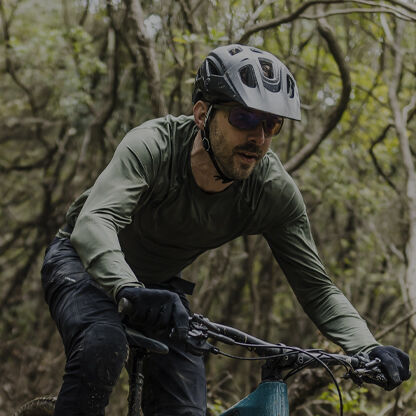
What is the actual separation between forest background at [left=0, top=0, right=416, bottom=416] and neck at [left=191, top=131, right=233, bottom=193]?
10.4 ft

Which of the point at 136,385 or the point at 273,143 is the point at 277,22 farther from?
the point at 136,385

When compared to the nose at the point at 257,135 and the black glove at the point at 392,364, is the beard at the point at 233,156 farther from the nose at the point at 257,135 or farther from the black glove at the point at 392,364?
the black glove at the point at 392,364

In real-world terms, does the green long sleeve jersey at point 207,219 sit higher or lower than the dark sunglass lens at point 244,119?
lower

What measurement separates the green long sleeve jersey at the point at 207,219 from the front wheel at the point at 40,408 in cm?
101

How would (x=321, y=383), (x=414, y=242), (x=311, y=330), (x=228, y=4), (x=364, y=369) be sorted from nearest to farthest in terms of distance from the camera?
(x=364, y=369)
(x=321, y=383)
(x=414, y=242)
(x=228, y=4)
(x=311, y=330)

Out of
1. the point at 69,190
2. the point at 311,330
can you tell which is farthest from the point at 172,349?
the point at 311,330

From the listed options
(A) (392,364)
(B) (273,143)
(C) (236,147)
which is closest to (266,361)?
(A) (392,364)

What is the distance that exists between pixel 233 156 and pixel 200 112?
13.2 inches

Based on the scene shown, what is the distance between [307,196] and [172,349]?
27.5 ft

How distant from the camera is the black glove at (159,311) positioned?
8.52 feet

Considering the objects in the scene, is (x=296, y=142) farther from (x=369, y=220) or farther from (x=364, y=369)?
(x=364, y=369)

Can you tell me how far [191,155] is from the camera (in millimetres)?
3680

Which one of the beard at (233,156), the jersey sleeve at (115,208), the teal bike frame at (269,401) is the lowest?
the teal bike frame at (269,401)

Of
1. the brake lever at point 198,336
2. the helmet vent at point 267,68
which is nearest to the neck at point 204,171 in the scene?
the helmet vent at point 267,68
